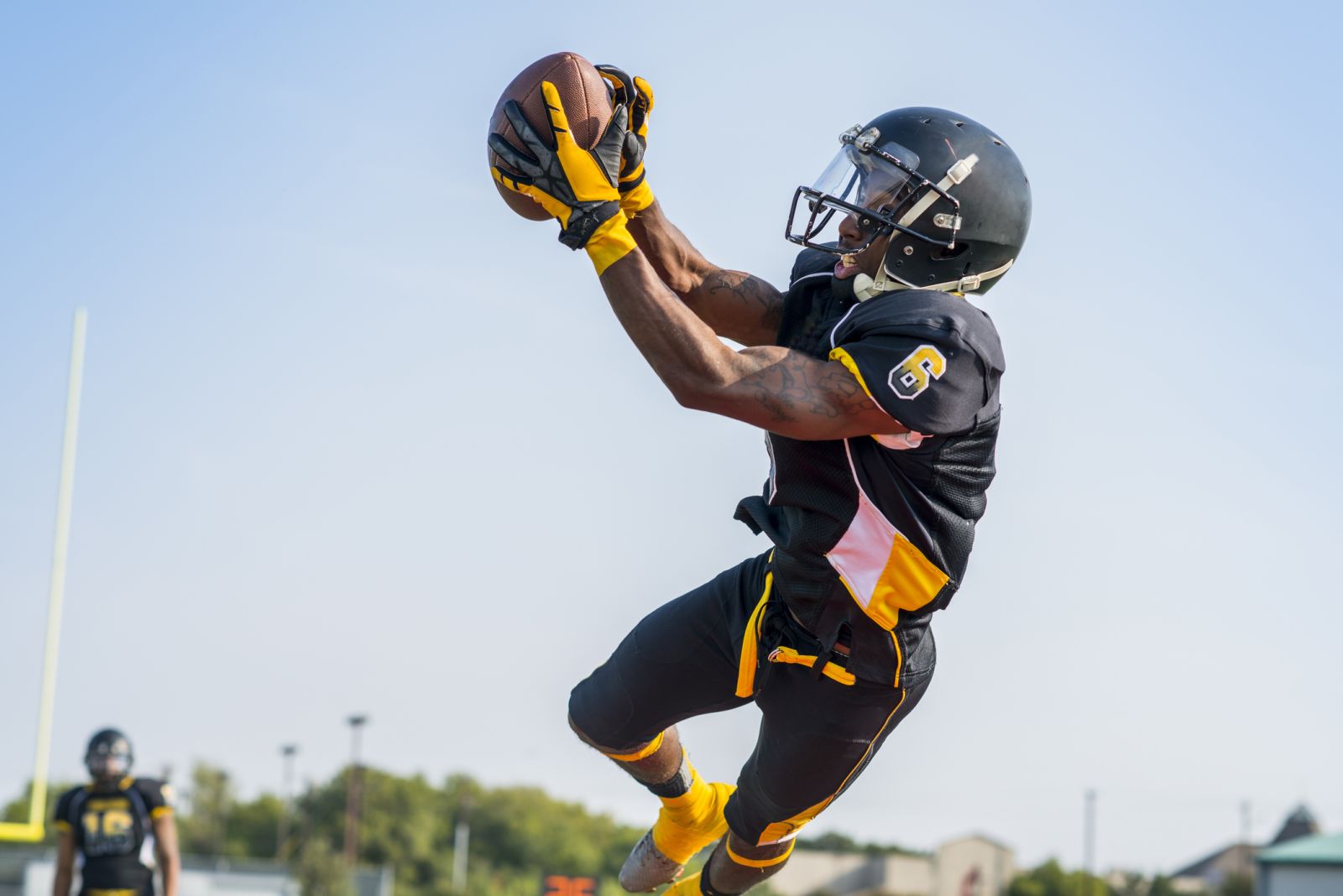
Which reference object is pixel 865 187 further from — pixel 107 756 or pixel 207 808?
pixel 207 808

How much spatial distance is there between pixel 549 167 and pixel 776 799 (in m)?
2.09

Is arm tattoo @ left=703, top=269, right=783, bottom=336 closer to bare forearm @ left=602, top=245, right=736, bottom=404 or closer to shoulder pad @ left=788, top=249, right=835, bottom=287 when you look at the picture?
shoulder pad @ left=788, top=249, right=835, bottom=287

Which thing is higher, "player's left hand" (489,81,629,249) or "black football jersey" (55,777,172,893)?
"player's left hand" (489,81,629,249)

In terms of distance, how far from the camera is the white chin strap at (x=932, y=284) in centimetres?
429

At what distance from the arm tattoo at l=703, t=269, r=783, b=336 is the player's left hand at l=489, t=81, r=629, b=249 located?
1013 millimetres

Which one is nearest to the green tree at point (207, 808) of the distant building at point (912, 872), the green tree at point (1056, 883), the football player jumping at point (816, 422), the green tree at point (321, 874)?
the green tree at point (321, 874)

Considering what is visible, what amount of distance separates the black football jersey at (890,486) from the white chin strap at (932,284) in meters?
0.09

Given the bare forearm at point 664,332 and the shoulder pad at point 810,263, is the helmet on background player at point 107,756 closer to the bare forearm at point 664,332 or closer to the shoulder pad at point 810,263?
the shoulder pad at point 810,263

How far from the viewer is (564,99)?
405 centimetres

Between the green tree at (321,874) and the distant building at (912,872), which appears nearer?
the green tree at (321,874)

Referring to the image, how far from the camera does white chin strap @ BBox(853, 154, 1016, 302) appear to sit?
429cm

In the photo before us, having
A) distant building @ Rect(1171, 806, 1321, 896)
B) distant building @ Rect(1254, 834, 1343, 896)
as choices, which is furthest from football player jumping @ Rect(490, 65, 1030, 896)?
distant building @ Rect(1171, 806, 1321, 896)

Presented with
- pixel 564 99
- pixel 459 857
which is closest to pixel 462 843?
pixel 459 857

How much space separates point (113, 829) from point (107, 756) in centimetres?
43
